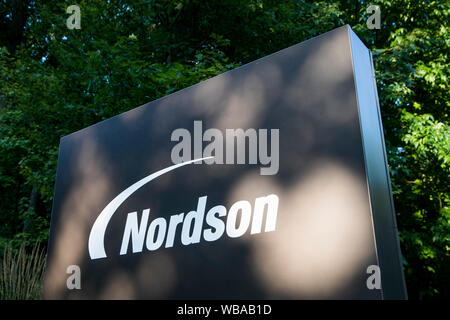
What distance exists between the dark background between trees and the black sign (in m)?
2.78

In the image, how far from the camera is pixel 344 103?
6.82ft

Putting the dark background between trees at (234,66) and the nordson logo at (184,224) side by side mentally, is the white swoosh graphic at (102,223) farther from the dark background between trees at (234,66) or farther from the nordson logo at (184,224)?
the dark background between trees at (234,66)

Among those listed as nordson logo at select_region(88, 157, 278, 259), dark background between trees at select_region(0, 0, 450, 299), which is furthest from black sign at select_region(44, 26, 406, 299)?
dark background between trees at select_region(0, 0, 450, 299)

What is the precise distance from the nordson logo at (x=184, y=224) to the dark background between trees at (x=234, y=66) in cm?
286

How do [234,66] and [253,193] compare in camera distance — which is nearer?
[253,193]

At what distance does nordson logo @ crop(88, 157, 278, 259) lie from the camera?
88.4 inches

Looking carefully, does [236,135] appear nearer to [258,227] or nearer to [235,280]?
[258,227]

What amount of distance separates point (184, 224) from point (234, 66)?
402 centimetres

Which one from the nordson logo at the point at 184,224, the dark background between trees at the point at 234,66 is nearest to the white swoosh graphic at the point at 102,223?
the nordson logo at the point at 184,224

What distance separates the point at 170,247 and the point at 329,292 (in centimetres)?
113

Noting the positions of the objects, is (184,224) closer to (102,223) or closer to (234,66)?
(102,223)

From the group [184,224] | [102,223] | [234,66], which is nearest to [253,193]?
[184,224]

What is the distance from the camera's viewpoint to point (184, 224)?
2.54m

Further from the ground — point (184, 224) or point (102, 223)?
point (102, 223)
